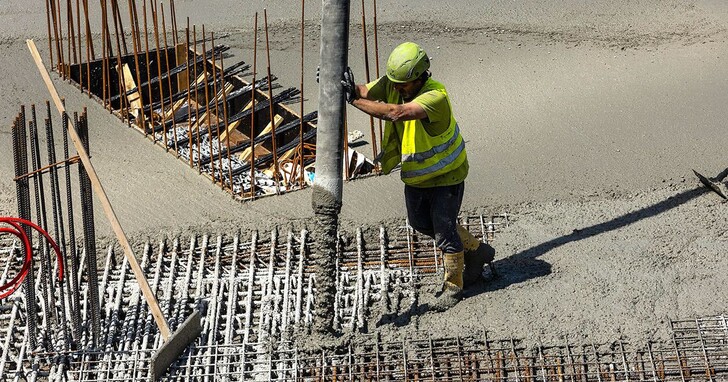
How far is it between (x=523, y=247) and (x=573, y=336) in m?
1.05

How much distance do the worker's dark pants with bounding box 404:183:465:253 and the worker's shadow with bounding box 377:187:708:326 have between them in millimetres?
482

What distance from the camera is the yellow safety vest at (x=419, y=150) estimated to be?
19.3 feet

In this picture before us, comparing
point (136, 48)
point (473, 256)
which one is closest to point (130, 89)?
point (136, 48)

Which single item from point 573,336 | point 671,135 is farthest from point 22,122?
point 671,135

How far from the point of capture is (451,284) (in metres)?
6.39

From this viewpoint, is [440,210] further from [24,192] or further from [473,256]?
[24,192]

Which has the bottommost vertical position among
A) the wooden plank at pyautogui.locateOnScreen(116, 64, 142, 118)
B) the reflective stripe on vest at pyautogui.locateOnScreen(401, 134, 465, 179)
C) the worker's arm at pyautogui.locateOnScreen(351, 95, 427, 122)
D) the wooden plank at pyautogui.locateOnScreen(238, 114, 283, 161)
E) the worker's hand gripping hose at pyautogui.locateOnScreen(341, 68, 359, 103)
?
the reflective stripe on vest at pyautogui.locateOnScreen(401, 134, 465, 179)

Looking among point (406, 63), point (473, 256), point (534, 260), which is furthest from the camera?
point (534, 260)

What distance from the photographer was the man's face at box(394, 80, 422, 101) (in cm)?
577

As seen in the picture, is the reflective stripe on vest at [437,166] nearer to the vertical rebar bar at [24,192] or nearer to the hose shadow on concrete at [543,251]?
the hose shadow on concrete at [543,251]

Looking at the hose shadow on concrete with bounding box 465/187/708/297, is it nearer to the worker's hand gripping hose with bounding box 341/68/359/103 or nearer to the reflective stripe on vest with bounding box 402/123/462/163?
the reflective stripe on vest with bounding box 402/123/462/163

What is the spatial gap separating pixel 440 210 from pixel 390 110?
0.92m

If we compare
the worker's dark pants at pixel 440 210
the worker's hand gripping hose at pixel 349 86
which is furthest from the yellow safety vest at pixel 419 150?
the worker's hand gripping hose at pixel 349 86

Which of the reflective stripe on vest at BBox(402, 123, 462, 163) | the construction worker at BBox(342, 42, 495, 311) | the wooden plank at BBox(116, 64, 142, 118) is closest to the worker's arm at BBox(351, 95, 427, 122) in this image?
the construction worker at BBox(342, 42, 495, 311)
